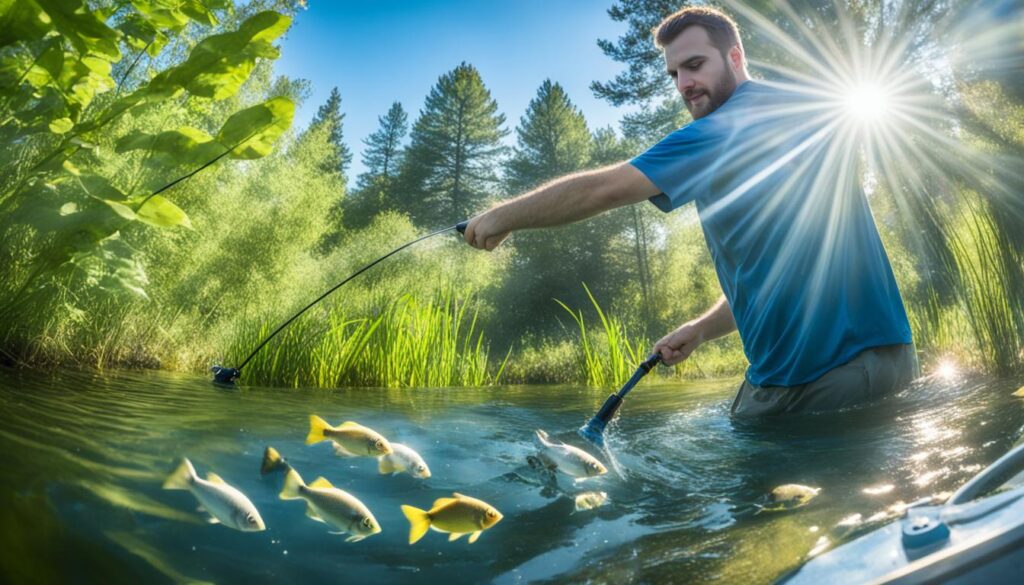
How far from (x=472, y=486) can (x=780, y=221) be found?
1776 millimetres

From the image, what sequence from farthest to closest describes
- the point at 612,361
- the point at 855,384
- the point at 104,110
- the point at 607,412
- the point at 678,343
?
1. the point at 612,361
2. the point at 678,343
3. the point at 607,412
4. the point at 855,384
5. the point at 104,110

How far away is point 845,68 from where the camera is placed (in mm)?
7152

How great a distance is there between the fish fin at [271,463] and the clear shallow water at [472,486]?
2.2 inches

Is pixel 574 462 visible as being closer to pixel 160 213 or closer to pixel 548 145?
pixel 160 213

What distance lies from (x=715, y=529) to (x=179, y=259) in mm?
8110

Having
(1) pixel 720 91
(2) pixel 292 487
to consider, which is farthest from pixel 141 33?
(1) pixel 720 91

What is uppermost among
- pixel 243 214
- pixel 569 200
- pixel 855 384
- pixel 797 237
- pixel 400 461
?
pixel 243 214

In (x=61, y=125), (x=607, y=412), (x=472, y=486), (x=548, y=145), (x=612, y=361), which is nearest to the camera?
(x=472, y=486)

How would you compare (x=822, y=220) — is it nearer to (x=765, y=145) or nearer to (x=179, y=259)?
(x=765, y=145)

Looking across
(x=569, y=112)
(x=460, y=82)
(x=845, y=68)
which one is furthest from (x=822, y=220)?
(x=460, y=82)

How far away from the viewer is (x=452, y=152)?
37750 millimetres

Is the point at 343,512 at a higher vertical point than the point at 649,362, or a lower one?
lower

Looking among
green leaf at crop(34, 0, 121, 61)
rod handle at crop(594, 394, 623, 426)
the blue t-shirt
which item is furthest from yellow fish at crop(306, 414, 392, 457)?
the blue t-shirt

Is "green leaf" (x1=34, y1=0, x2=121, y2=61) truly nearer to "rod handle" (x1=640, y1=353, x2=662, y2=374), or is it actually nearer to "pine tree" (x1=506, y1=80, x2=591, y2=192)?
"rod handle" (x1=640, y1=353, x2=662, y2=374)
